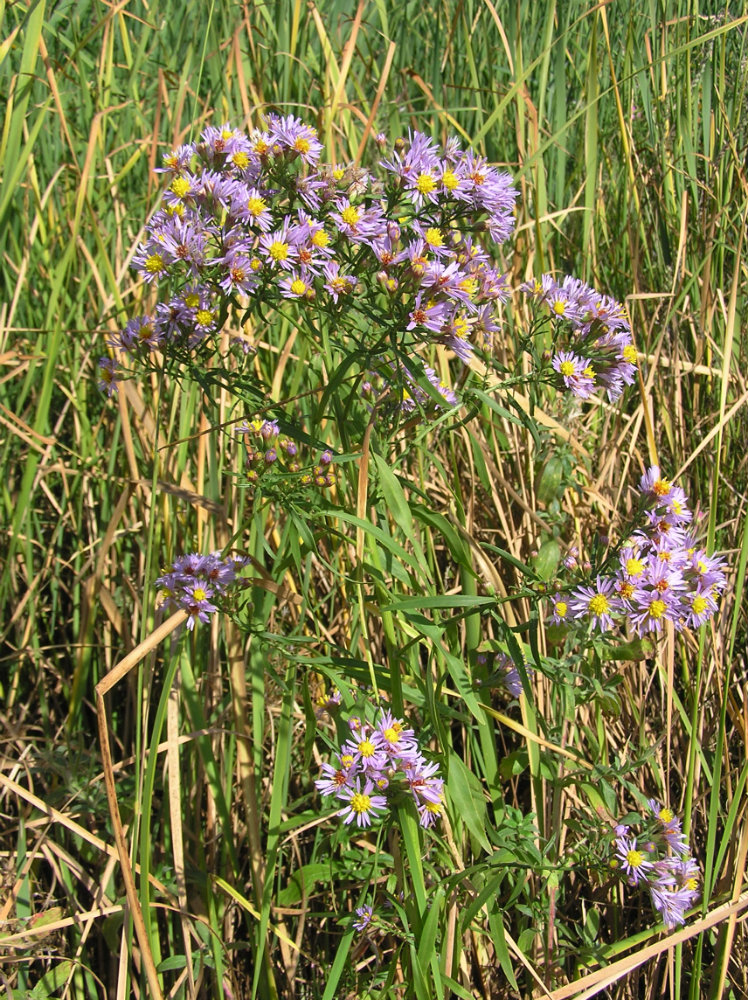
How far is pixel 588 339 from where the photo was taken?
1.40 meters

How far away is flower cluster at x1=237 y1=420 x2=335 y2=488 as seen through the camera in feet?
4.38

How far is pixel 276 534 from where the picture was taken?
5.93ft

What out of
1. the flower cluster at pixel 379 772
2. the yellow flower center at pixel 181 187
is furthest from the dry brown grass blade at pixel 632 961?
the yellow flower center at pixel 181 187

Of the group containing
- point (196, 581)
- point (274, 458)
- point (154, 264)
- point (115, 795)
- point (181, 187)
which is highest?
point (181, 187)

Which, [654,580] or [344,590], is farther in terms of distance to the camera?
[344,590]

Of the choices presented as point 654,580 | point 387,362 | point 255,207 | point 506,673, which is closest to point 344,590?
point 506,673

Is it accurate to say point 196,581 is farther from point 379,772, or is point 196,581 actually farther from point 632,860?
point 632,860

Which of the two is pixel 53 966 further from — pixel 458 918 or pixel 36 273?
pixel 36 273

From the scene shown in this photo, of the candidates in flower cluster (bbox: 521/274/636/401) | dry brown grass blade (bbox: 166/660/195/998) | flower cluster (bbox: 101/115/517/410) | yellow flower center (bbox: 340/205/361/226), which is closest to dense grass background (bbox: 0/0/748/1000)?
dry brown grass blade (bbox: 166/660/195/998)

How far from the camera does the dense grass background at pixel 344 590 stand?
1.49 m

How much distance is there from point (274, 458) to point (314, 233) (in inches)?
13.0

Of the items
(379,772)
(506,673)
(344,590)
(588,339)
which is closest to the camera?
(379,772)

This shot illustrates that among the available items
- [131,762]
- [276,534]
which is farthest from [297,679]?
[131,762]

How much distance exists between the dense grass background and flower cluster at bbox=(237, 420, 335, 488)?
79 millimetres
